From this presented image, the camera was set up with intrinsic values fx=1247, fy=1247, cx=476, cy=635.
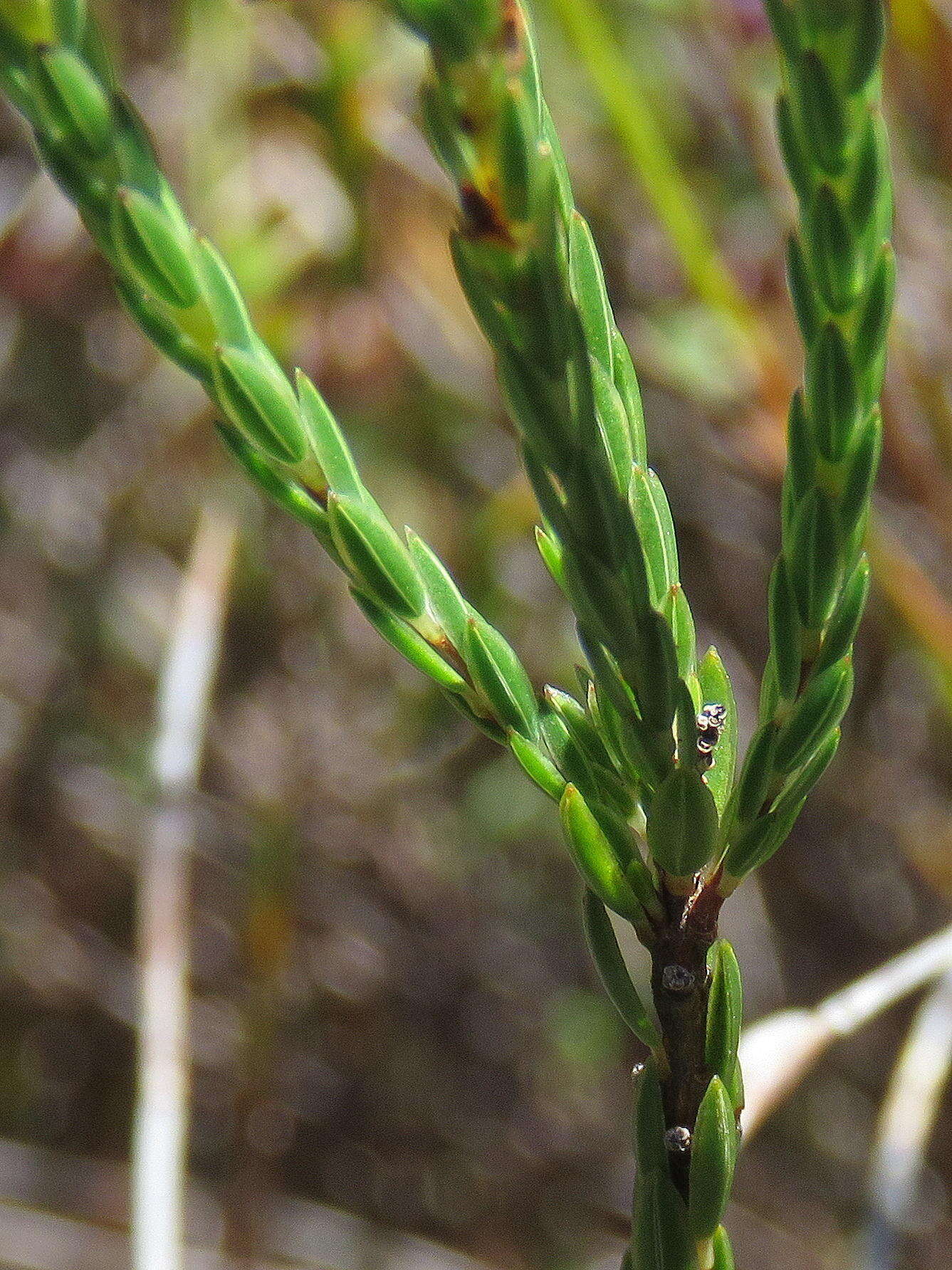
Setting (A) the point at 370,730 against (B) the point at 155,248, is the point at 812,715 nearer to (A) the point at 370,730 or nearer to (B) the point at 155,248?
(B) the point at 155,248

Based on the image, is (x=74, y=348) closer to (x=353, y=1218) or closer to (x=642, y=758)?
(x=353, y=1218)

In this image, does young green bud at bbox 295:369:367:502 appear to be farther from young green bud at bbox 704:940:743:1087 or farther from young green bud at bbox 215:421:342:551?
young green bud at bbox 704:940:743:1087

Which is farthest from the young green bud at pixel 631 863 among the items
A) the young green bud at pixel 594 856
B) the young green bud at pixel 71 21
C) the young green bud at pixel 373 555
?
the young green bud at pixel 71 21

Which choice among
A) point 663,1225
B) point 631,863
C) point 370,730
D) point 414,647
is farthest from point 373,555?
point 370,730

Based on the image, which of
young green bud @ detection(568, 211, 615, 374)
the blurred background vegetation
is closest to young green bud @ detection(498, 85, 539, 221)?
young green bud @ detection(568, 211, 615, 374)

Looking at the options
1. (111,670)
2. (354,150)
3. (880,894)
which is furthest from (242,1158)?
(354,150)

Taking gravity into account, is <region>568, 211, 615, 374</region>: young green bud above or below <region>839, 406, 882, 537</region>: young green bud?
above

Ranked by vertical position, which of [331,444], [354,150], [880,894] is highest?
[354,150]
